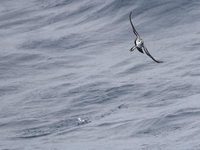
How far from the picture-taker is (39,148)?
2191cm

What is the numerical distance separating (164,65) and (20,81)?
4.49 metres

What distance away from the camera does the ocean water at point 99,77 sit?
2220 cm

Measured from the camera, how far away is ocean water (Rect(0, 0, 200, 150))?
22203mm

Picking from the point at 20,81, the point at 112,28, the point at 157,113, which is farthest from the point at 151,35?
the point at 157,113

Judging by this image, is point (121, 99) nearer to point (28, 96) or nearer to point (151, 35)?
point (28, 96)

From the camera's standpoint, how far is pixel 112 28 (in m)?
30.5

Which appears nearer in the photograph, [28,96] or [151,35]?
[28,96]

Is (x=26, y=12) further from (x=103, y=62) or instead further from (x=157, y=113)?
(x=157, y=113)

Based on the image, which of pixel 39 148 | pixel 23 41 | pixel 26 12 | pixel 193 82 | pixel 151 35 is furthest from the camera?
pixel 26 12

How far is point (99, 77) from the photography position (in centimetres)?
2645

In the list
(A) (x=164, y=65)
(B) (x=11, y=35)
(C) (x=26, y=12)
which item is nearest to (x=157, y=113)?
(A) (x=164, y=65)

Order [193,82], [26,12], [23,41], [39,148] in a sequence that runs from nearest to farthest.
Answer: [39,148]
[193,82]
[23,41]
[26,12]

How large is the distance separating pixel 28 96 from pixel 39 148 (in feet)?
14.8

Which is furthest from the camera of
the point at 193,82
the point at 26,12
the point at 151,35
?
the point at 26,12
